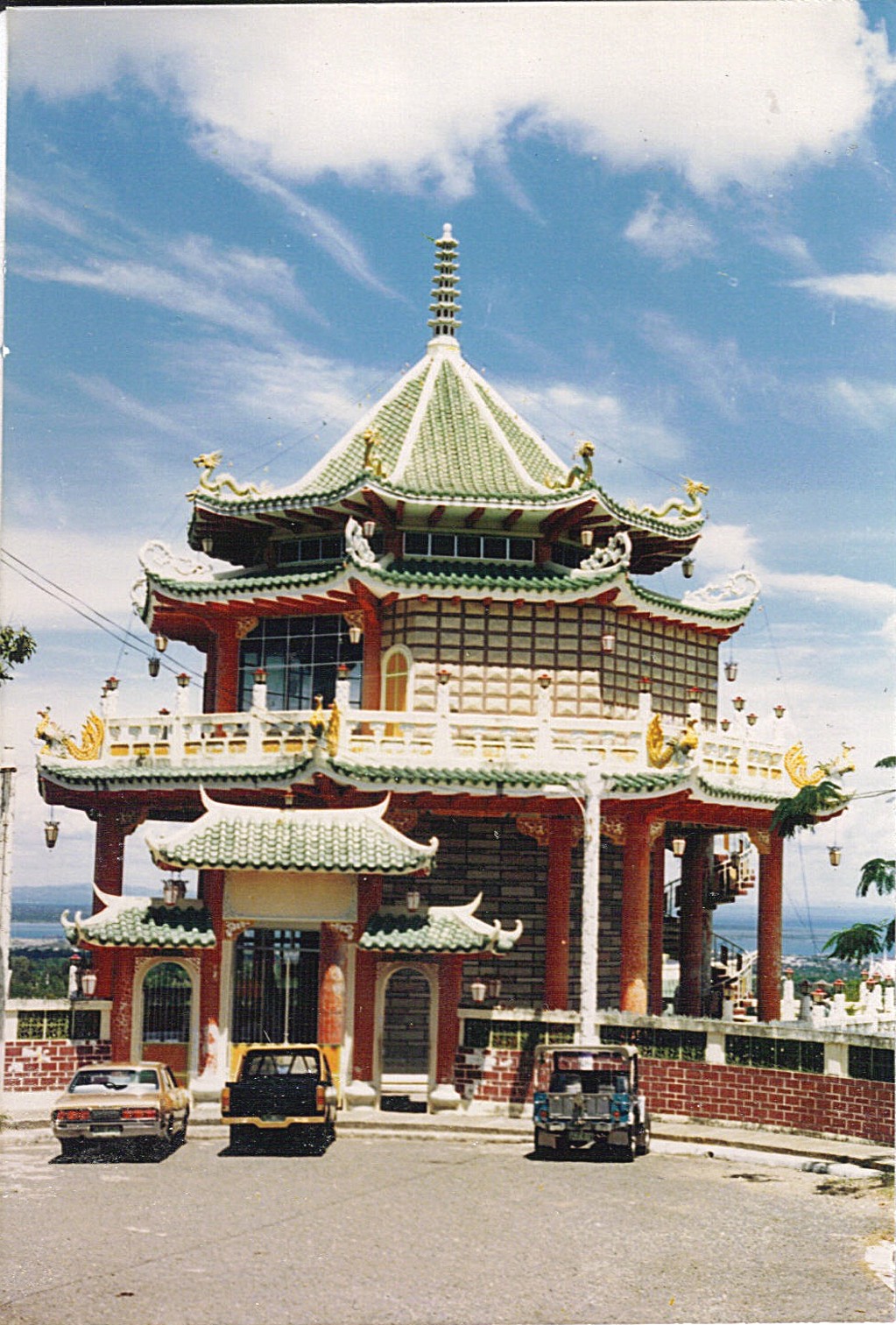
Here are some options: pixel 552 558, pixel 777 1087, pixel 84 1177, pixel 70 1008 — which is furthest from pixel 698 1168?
pixel 552 558

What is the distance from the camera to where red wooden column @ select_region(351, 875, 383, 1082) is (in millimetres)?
33031

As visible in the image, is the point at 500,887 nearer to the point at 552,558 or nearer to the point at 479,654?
the point at 479,654

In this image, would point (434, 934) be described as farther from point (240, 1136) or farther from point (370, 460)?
point (370, 460)

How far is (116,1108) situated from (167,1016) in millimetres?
7118

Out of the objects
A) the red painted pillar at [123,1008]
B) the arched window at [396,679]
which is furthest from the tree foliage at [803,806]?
the red painted pillar at [123,1008]

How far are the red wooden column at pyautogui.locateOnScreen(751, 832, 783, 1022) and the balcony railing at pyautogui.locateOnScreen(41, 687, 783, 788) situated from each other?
3.39 m

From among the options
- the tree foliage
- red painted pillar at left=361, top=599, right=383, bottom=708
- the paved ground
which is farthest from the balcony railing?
the paved ground

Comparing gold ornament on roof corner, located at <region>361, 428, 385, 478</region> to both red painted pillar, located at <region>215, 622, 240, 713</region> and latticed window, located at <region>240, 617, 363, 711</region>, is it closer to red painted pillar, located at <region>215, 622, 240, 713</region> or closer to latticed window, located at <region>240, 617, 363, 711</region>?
latticed window, located at <region>240, 617, 363, 711</region>

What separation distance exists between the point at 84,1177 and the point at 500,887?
1470cm

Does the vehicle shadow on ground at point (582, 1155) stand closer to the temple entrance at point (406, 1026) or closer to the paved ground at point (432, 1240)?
the paved ground at point (432, 1240)

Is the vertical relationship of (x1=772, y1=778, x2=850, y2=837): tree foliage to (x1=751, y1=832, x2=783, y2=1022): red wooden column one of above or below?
above

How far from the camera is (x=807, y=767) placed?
38.6 meters

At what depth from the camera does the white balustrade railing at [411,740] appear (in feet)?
113

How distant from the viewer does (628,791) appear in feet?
A: 110
